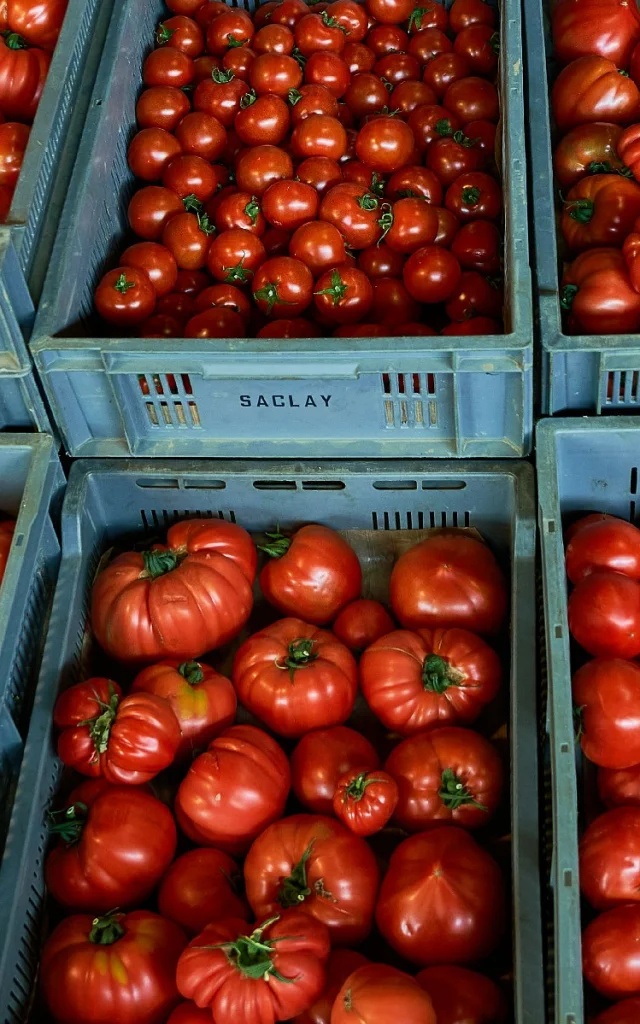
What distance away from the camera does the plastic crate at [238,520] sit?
1.76 m

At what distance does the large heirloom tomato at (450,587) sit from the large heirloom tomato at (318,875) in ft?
1.49

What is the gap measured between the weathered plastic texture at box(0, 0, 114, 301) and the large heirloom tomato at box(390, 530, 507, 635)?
87cm

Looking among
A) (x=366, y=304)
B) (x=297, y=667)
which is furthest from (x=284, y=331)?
(x=297, y=667)

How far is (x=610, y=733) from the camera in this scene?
1.77 m

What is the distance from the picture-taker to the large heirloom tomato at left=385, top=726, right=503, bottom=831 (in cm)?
182

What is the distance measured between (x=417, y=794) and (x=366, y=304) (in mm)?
973

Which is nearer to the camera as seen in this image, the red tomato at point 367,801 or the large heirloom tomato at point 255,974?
the large heirloom tomato at point 255,974

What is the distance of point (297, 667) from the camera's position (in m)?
1.94

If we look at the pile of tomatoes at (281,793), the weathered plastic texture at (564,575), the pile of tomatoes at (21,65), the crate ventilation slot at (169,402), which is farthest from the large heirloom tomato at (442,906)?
the pile of tomatoes at (21,65)

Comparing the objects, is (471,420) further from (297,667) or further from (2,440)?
(2,440)

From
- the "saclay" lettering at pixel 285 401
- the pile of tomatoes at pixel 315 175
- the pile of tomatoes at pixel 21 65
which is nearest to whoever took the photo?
the "saclay" lettering at pixel 285 401

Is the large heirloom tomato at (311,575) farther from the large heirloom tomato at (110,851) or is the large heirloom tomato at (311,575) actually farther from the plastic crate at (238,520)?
the large heirloom tomato at (110,851)

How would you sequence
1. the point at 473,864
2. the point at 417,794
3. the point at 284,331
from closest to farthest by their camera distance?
1. the point at 473,864
2. the point at 417,794
3. the point at 284,331

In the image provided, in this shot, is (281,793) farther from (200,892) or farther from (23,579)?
(23,579)
